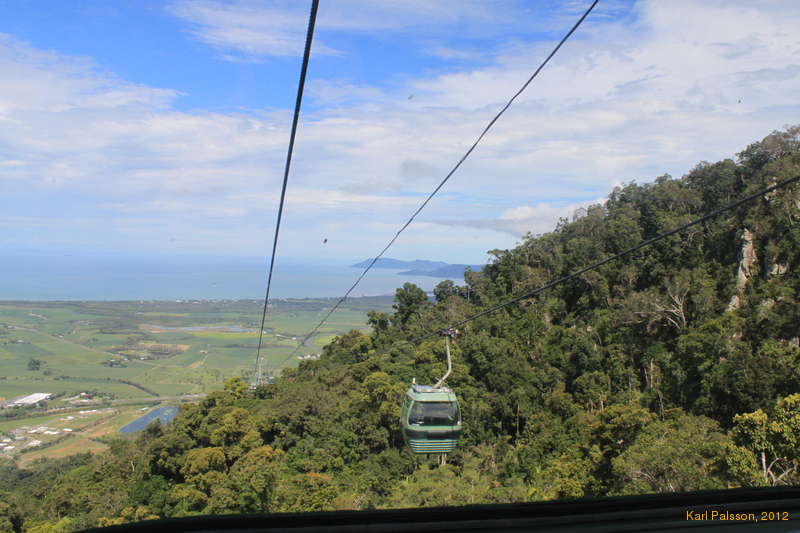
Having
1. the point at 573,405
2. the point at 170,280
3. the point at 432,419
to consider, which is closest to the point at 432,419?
the point at 432,419

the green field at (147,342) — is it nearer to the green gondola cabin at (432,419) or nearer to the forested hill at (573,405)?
the forested hill at (573,405)

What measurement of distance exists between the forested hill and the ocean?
40.6 metres

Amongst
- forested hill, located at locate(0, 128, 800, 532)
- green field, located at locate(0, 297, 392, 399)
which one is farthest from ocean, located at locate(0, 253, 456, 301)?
forested hill, located at locate(0, 128, 800, 532)

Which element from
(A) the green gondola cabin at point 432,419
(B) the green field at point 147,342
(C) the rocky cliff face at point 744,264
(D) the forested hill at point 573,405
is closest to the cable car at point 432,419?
(A) the green gondola cabin at point 432,419

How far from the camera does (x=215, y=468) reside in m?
18.6

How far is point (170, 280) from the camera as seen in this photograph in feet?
365

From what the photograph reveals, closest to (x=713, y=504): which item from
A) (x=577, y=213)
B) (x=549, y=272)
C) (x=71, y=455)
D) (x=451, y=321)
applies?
(x=451, y=321)

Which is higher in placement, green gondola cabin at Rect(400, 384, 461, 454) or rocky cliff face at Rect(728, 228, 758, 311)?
rocky cliff face at Rect(728, 228, 758, 311)

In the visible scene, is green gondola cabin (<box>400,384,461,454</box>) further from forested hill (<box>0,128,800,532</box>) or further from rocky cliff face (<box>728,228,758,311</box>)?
rocky cliff face (<box>728,228,758,311</box>)

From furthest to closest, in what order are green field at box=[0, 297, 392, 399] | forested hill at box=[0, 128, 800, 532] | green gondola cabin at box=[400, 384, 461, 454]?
green field at box=[0, 297, 392, 399] → forested hill at box=[0, 128, 800, 532] → green gondola cabin at box=[400, 384, 461, 454]

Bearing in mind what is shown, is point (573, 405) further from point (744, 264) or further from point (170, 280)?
point (170, 280)

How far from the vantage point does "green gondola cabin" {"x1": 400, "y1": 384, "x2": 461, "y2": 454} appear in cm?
802

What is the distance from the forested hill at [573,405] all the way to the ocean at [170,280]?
40.6 m

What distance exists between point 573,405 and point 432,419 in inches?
515
